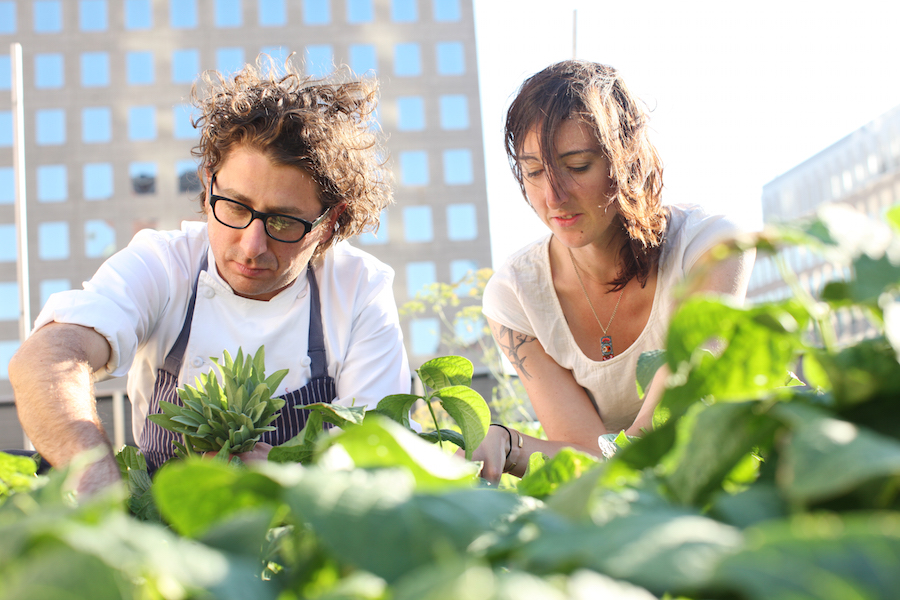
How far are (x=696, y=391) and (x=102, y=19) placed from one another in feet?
81.0

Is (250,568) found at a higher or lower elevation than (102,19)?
lower

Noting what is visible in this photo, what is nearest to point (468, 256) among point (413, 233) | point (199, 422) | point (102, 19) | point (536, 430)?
point (413, 233)

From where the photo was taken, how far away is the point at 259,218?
136cm

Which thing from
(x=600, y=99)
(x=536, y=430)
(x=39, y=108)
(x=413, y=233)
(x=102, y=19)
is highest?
(x=102, y=19)

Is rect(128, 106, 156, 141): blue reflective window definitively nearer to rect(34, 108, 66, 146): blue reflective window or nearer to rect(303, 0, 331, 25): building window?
rect(34, 108, 66, 146): blue reflective window

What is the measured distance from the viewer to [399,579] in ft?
0.59

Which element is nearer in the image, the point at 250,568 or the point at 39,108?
the point at 250,568

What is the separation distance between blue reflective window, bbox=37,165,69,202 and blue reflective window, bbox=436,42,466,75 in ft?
39.3

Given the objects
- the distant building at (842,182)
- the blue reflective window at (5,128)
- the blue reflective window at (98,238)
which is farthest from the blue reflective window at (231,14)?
the distant building at (842,182)

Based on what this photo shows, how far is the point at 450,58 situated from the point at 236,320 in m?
21.7

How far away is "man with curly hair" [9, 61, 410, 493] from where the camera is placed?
1.33 m

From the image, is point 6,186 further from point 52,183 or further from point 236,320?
point 236,320

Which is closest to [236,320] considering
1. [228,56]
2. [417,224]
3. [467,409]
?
[467,409]

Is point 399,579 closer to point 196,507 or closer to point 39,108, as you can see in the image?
point 196,507
